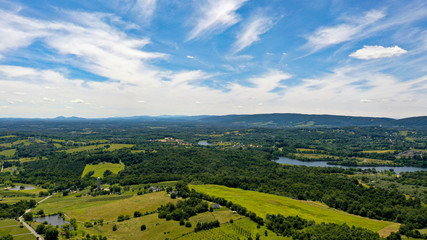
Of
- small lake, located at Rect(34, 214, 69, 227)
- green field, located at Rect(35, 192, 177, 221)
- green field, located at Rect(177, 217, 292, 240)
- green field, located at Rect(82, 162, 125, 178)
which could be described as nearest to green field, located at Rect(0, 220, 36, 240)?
small lake, located at Rect(34, 214, 69, 227)

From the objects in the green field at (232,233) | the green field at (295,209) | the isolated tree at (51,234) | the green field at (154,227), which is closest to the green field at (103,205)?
the green field at (154,227)

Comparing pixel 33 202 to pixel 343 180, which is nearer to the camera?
pixel 33 202

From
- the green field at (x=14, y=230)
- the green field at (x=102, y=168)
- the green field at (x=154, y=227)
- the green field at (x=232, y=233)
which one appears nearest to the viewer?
the green field at (x=14, y=230)

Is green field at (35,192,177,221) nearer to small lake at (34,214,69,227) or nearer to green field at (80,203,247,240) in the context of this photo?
small lake at (34,214,69,227)

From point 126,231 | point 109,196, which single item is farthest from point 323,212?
point 109,196

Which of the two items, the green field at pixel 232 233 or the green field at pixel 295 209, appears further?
the green field at pixel 295 209

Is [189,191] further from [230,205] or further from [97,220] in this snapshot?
[97,220]

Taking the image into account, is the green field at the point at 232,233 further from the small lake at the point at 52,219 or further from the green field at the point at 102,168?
the green field at the point at 102,168

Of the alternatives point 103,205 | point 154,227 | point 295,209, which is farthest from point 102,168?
point 295,209
